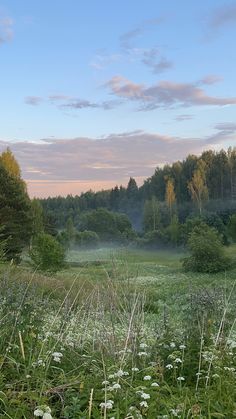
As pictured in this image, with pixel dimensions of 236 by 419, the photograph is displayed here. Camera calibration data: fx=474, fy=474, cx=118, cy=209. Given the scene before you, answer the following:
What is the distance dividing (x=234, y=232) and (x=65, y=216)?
7449 centimetres

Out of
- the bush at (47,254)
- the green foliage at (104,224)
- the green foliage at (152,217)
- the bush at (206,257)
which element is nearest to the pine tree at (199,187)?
the green foliage at (152,217)

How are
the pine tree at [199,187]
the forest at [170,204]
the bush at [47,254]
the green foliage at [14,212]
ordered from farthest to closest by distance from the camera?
the pine tree at [199,187] → the forest at [170,204] → the green foliage at [14,212] → the bush at [47,254]

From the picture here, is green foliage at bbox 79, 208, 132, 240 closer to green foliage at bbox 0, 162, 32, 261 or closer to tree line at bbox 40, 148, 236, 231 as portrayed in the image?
tree line at bbox 40, 148, 236, 231

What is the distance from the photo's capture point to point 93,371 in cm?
415

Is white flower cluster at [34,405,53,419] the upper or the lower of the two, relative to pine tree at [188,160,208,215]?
lower

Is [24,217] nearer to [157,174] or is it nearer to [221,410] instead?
[221,410]

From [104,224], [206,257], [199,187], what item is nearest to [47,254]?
[206,257]

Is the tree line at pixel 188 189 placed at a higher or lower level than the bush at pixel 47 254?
higher

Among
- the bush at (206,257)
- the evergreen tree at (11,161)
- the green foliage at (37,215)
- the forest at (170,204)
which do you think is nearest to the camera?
the bush at (206,257)

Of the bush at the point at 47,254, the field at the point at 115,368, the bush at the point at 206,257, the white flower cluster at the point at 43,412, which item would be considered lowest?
the bush at the point at 206,257

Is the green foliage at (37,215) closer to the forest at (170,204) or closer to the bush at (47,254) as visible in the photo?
the forest at (170,204)

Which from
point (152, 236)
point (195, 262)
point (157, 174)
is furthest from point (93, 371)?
point (157, 174)

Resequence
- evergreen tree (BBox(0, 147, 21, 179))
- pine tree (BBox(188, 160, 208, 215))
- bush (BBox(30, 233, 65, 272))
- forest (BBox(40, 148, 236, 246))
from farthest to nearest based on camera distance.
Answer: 1. pine tree (BBox(188, 160, 208, 215))
2. forest (BBox(40, 148, 236, 246))
3. evergreen tree (BBox(0, 147, 21, 179))
4. bush (BBox(30, 233, 65, 272))

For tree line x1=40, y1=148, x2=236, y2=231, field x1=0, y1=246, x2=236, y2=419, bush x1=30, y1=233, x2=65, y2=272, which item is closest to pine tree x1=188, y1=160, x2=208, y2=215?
tree line x1=40, y1=148, x2=236, y2=231
